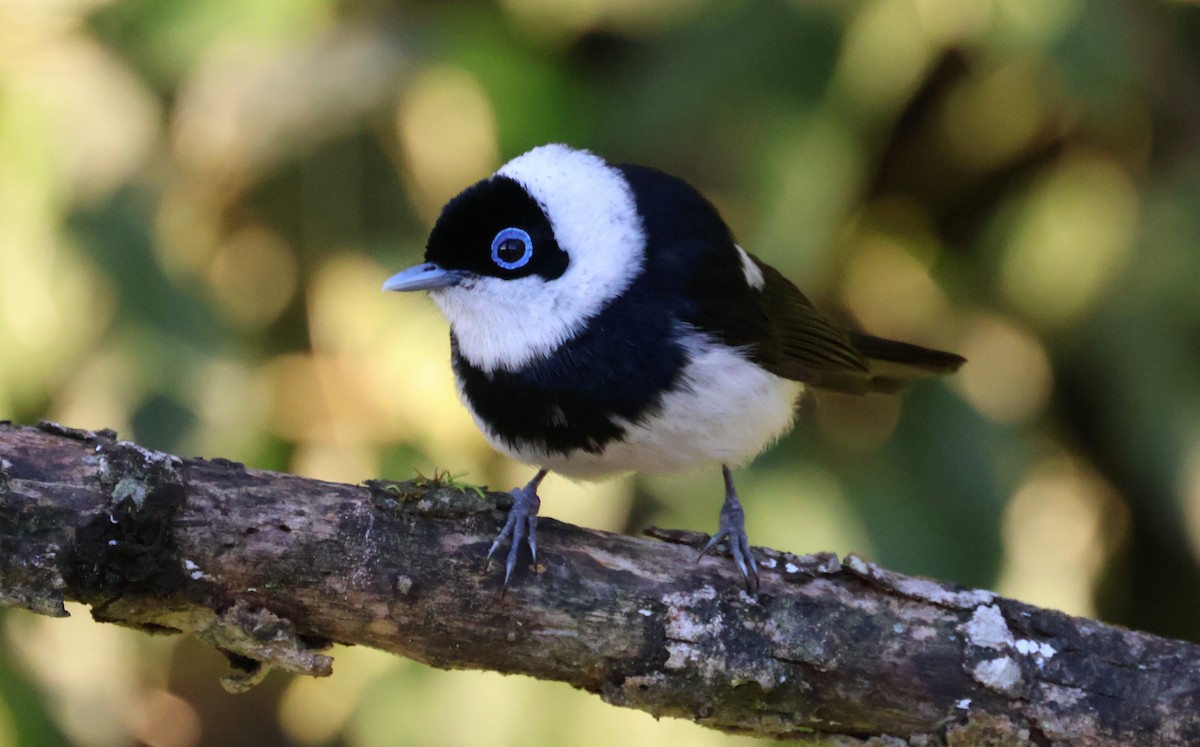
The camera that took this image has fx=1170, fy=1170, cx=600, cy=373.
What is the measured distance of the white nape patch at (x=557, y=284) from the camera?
91.6 inches

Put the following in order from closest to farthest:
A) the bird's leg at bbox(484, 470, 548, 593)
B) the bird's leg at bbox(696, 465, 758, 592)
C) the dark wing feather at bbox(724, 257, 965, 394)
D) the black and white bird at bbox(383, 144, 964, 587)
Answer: the bird's leg at bbox(484, 470, 548, 593), the bird's leg at bbox(696, 465, 758, 592), the black and white bird at bbox(383, 144, 964, 587), the dark wing feather at bbox(724, 257, 965, 394)

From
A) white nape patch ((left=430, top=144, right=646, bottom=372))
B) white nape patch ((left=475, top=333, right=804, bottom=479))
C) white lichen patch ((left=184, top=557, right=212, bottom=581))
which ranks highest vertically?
white nape patch ((left=430, top=144, right=646, bottom=372))

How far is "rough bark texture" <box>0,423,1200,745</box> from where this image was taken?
72.0 inches

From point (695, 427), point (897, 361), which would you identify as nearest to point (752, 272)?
point (897, 361)

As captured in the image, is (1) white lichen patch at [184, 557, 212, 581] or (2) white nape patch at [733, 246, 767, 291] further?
(2) white nape patch at [733, 246, 767, 291]

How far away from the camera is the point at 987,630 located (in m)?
2.09

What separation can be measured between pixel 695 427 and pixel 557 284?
1.32ft

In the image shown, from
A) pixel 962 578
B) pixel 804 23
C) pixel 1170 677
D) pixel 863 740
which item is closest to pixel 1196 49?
pixel 804 23

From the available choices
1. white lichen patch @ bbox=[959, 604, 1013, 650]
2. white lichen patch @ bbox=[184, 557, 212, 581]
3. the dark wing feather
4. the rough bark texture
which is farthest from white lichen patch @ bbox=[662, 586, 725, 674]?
white lichen patch @ bbox=[184, 557, 212, 581]

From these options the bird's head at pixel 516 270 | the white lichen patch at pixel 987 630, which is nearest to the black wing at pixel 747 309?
the bird's head at pixel 516 270

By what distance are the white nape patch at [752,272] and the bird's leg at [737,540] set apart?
51 centimetres

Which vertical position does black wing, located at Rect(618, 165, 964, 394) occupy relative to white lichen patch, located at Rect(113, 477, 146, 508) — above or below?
above

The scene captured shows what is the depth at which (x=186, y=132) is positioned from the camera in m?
3.36

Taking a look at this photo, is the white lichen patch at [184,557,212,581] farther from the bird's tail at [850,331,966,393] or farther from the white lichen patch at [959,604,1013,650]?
the bird's tail at [850,331,966,393]
